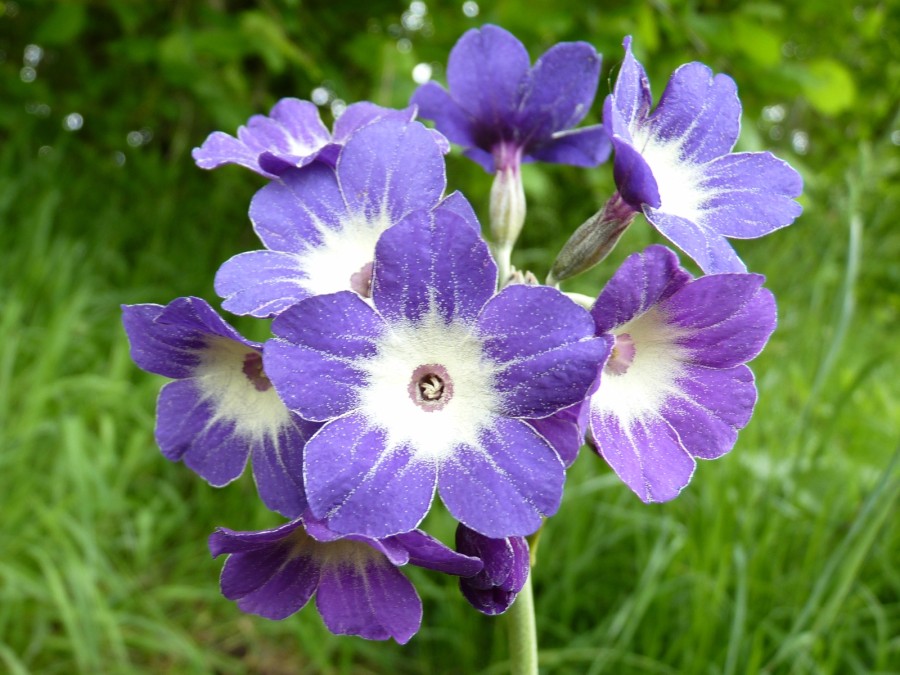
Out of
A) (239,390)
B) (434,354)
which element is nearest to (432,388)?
(434,354)

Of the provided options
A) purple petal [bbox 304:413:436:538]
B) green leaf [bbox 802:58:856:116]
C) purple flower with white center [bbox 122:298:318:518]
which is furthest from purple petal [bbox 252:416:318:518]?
green leaf [bbox 802:58:856:116]

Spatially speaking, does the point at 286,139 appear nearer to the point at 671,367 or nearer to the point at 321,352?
the point at 321,352

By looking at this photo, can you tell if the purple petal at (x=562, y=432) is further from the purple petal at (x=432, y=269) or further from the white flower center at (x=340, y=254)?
the white flower center at (x=340, y=254)

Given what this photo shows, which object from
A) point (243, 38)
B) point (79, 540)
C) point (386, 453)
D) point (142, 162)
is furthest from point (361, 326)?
point (142, 162)

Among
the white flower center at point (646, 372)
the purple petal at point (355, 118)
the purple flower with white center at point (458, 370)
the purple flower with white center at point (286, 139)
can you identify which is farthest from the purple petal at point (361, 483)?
the purple petal at point (355, 118)

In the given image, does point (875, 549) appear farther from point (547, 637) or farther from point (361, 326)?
point (361, 326)

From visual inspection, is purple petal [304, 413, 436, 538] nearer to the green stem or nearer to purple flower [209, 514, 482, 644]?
→ purple flower [209, 514, 482, 644]
